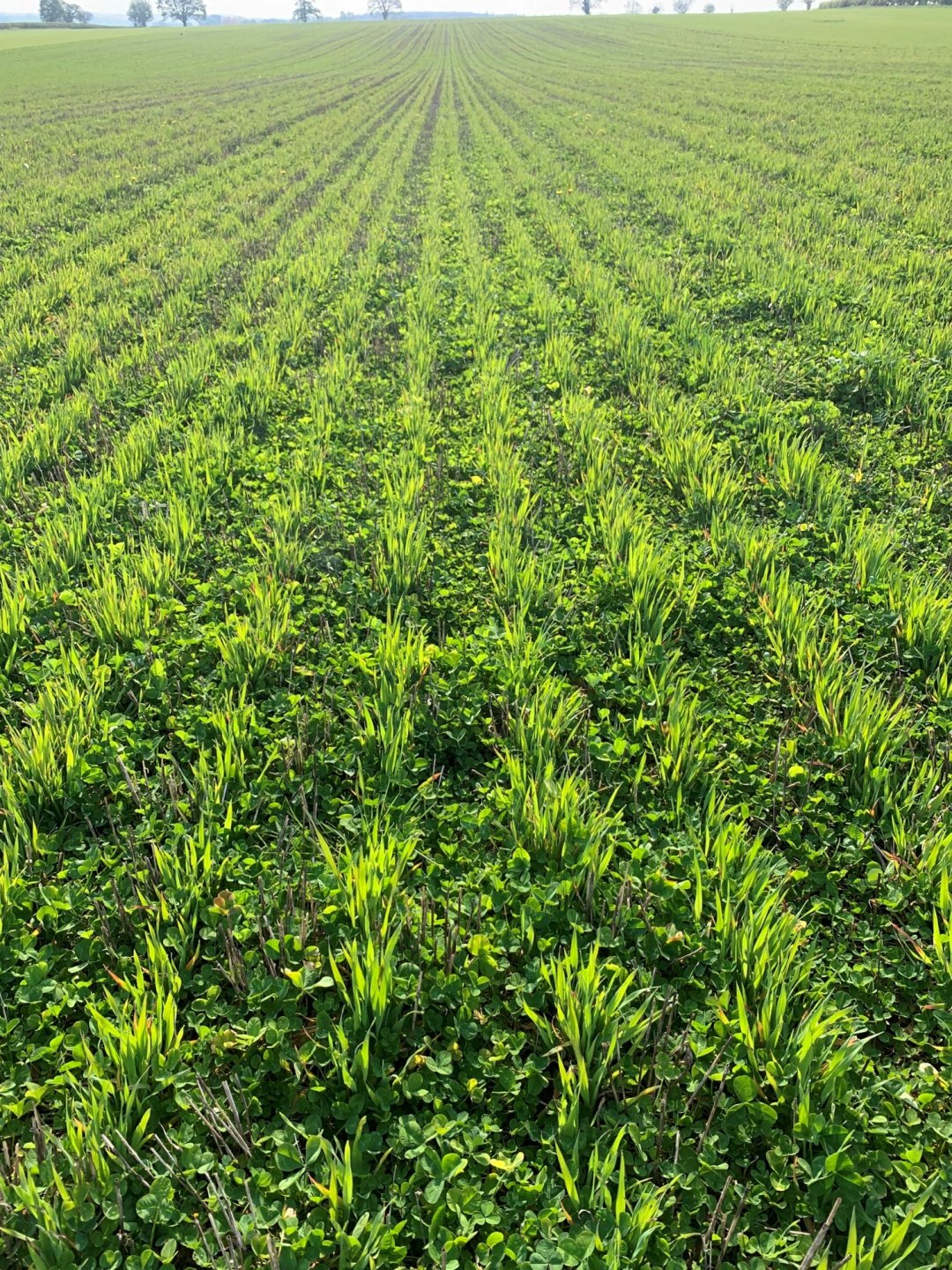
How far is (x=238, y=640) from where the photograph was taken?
3619 millimetres

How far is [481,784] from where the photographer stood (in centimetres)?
309

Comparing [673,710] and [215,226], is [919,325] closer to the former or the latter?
[673,710]

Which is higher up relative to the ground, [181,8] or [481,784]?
[181,8]

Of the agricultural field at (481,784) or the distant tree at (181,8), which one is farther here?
the distant tree at (181,8)

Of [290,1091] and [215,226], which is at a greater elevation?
[215,226]

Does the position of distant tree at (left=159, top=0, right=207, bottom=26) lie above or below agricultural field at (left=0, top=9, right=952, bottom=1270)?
above

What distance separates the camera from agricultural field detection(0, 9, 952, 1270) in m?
1.88

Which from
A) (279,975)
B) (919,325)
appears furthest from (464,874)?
(919,325)

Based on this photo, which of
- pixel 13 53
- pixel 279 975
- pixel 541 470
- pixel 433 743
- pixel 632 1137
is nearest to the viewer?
pixel 632 1137

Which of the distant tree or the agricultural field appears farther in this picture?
the distant tree

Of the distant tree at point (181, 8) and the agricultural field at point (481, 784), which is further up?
the distant tree at point (181, 8)

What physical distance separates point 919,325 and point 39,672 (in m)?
8.14

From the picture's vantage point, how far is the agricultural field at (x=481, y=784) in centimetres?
188

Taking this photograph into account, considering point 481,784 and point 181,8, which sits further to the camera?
point 181,8
